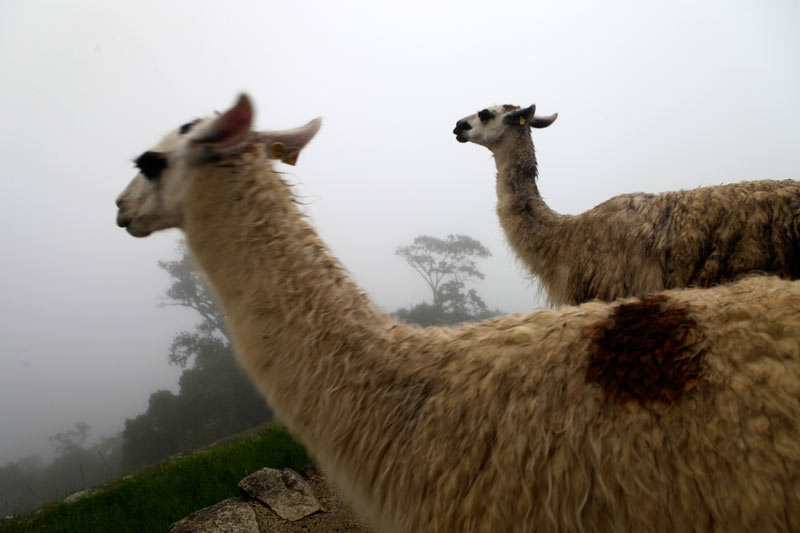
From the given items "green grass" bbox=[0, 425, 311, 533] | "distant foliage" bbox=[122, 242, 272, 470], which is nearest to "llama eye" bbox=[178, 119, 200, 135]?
"green grass" bbox=[0, 425, 311, 533]

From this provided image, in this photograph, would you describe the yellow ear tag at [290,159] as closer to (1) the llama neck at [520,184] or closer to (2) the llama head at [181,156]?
(2) the llama head at [181,156]

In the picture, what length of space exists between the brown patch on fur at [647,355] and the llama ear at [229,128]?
1511 millimetres

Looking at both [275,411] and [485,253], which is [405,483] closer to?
[275,411]

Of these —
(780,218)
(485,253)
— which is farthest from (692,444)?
(485,253)

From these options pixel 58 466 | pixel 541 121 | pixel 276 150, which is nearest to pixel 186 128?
pixel 276 150

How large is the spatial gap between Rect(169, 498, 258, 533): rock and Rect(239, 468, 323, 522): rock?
0.68 feet

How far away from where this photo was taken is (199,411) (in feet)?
35.9

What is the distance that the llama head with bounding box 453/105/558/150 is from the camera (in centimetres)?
→ 441

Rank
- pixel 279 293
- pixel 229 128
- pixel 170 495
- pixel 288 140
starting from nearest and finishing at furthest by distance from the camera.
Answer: pixel 279 293 < pixel 229 128 < pixel 288 140 < pixel 170 495

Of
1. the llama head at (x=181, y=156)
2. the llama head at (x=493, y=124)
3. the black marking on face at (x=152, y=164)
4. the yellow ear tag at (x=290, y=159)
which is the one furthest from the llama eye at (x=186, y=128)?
the llama head at (x=493, y=124)

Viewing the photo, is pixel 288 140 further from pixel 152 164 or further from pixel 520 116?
pixel 520 116

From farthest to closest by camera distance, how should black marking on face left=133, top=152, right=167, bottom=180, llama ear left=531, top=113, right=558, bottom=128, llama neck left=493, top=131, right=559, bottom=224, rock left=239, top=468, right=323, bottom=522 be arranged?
llama ear left=531, top=113, right=558, bottom=128
llama neck left=493, top=131, right=559, bottom=224
rock left=239, top=468, right=323, bottom=522
black marking on face left=133, top=152, right=167, bottom=180

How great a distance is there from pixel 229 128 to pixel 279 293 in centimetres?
77

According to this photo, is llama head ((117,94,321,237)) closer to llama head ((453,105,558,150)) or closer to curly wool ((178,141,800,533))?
curly wool ((178,141,800,533))
